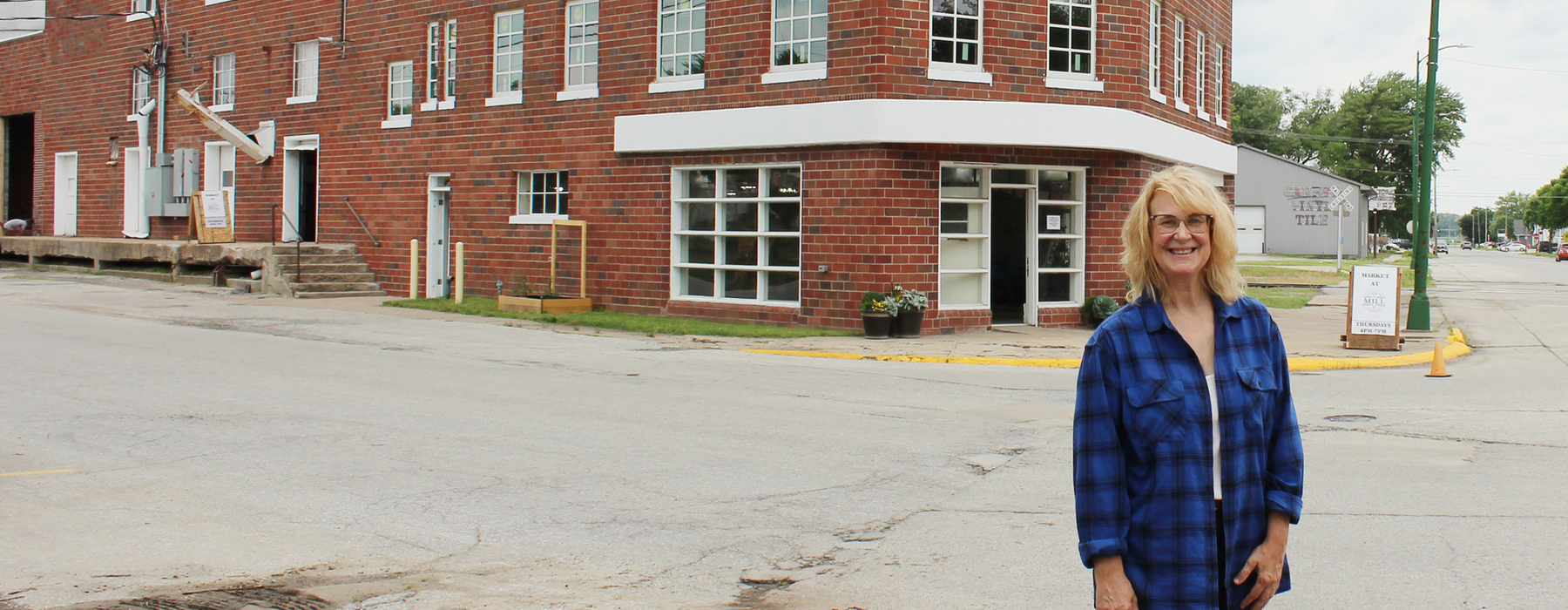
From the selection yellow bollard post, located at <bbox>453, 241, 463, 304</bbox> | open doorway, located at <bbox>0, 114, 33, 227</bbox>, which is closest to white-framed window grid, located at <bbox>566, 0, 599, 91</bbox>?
yellow bollard post, located at <bbox>453, 241, 463, 304</bbox>

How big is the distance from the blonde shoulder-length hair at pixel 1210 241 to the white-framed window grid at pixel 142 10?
1233 inches

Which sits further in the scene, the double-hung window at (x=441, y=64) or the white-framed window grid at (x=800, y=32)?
the double-hung window at (x=441, y=64)

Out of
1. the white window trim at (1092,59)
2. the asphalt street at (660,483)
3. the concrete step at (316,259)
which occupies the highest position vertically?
the white window trim at (1092,59)

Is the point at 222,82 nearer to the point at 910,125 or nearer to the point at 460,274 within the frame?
the point at 460,274

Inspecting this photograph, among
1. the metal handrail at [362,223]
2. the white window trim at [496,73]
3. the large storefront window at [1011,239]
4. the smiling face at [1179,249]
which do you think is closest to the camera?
the smiling face at [1179,249]

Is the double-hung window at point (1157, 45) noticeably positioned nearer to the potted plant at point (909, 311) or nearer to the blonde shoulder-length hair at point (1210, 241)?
the potted plant at point (909, 311)

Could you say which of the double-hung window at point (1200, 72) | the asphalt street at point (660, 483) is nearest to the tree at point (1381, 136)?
the double-hung window at point (1200, 72)

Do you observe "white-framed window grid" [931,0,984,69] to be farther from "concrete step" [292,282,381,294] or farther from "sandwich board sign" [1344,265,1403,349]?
"concrete step" [292,282,381,294]

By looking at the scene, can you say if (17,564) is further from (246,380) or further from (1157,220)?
(246,380)

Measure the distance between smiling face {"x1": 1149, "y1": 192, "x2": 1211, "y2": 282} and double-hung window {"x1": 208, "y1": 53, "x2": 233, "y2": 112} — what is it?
28.5 m

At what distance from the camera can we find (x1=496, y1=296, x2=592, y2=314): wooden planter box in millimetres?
20875

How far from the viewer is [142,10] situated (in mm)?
30297

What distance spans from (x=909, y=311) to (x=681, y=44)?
19.2 ft

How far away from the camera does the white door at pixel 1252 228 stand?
65.8 m
